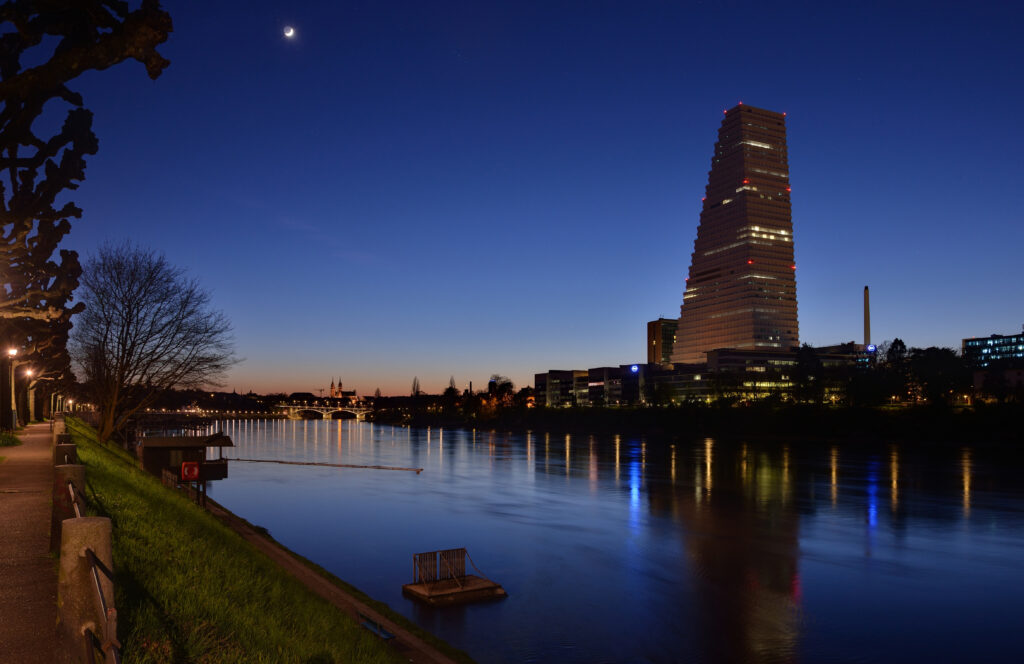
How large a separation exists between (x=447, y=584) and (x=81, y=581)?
716 inches

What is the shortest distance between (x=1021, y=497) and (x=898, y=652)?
4201cm

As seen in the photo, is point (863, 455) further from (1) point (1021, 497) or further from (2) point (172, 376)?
(2) point (172, 376)

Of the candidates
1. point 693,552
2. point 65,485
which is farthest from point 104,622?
point 693,552

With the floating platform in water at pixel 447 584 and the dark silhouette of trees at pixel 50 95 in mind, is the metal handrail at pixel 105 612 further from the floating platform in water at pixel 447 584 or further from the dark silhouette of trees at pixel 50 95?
the floating platform in water at pixel 447 584

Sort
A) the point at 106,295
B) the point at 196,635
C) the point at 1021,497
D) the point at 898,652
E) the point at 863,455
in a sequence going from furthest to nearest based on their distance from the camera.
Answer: the point at 863,455 → the point at 1021,497 → the point at 106,295 → the point at 898,652 → the point at 196,635

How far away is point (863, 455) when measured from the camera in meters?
93.2

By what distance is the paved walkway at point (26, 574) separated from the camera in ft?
27.7

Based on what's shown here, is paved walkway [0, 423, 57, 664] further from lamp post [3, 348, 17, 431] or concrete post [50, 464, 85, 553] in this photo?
lamp post [3, 348, 17, 431]

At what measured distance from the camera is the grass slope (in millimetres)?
9531

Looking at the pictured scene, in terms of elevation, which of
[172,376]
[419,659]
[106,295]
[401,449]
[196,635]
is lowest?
[401,449]

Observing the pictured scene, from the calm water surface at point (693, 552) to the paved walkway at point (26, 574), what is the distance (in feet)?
35.4

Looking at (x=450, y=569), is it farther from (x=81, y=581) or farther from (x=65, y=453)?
(x=81, y=581)

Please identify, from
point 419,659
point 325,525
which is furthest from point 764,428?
point 419,659

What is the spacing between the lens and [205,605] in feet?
37.4
